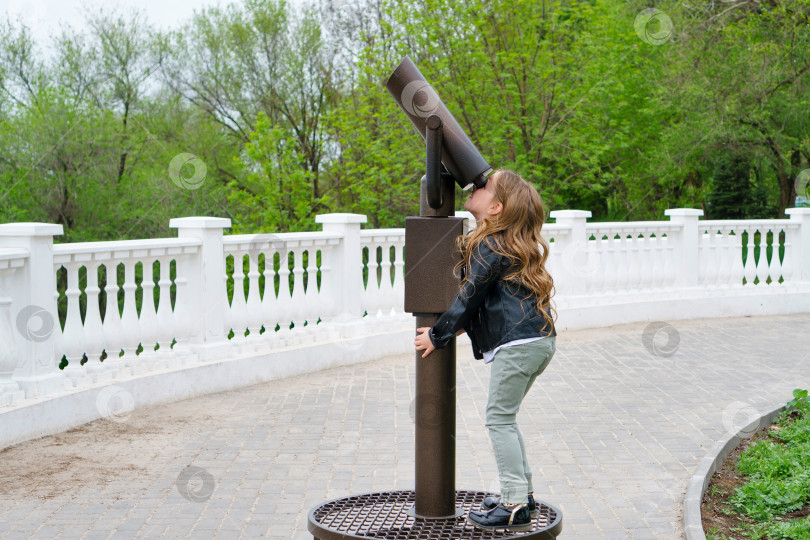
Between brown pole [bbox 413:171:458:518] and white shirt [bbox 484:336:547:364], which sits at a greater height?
white shirt [bbox 484:336:547:364]

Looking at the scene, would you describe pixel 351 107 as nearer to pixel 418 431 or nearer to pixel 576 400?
pixel 576 400

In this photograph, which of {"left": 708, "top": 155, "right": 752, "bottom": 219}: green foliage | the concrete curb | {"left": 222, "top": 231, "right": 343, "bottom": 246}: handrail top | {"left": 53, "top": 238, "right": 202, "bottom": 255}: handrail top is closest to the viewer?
the concrete curb

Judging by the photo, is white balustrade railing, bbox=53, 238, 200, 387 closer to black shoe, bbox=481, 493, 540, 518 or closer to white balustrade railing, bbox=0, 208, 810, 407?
white balustrade railing, bbox=0, 208, 810, 407

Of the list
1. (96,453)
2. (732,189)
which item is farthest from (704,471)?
(732,189)

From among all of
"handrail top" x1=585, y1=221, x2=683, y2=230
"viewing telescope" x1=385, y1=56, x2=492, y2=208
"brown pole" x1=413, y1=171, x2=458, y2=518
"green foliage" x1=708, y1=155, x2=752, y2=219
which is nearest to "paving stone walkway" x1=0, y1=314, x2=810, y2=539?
"brown pole" x1=413, y1=171, x2=458, y2=518

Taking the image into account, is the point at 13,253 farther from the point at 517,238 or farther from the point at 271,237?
the point at 517,238

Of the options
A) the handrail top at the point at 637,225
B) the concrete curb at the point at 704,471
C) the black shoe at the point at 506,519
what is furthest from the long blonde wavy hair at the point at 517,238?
the handrail top at the point at 637,225

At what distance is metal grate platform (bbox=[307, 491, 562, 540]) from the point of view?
12.2 ft

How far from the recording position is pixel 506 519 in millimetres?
3805

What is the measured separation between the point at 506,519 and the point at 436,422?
51 cm

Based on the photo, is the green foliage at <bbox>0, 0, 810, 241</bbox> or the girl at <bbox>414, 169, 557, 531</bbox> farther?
the green foliage at <bbox>0, 0, 810, 241</bbox>

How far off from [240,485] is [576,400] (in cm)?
348

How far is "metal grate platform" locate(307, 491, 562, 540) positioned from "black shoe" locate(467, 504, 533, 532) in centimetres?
3

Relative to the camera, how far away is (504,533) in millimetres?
Result: 3744
